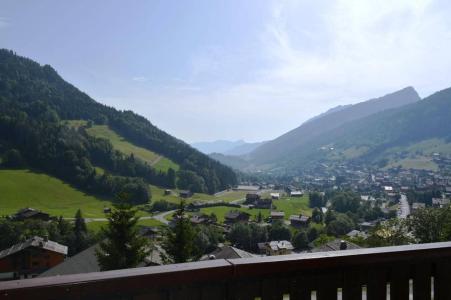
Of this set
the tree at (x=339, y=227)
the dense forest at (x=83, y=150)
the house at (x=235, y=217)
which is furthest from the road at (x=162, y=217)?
the tree at (x=339, y=227)

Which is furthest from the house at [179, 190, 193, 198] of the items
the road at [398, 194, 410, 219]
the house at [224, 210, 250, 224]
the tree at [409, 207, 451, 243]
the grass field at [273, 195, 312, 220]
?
the tree at [409, 207, 451, 243]

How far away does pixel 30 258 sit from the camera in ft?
167

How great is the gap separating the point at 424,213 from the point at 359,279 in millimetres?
27277

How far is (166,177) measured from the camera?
147 meters

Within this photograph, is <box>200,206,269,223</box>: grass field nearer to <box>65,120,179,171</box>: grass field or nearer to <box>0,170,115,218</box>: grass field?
<box>0,170,115,218</box>: grass field

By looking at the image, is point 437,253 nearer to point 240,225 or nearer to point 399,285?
point 399,285

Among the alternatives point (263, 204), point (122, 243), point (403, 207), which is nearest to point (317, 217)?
point (263, 204)

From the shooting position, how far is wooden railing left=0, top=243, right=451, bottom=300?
2.57 meters

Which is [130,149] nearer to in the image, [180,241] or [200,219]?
[200,219]

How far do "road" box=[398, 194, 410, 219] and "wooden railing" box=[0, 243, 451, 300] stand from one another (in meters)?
108

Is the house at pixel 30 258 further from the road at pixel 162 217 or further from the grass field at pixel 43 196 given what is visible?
the grass field at pixel 43 196

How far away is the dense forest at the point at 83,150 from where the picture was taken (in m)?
123

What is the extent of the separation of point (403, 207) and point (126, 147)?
112186 mm

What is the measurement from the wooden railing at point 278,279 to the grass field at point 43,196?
312 ft
